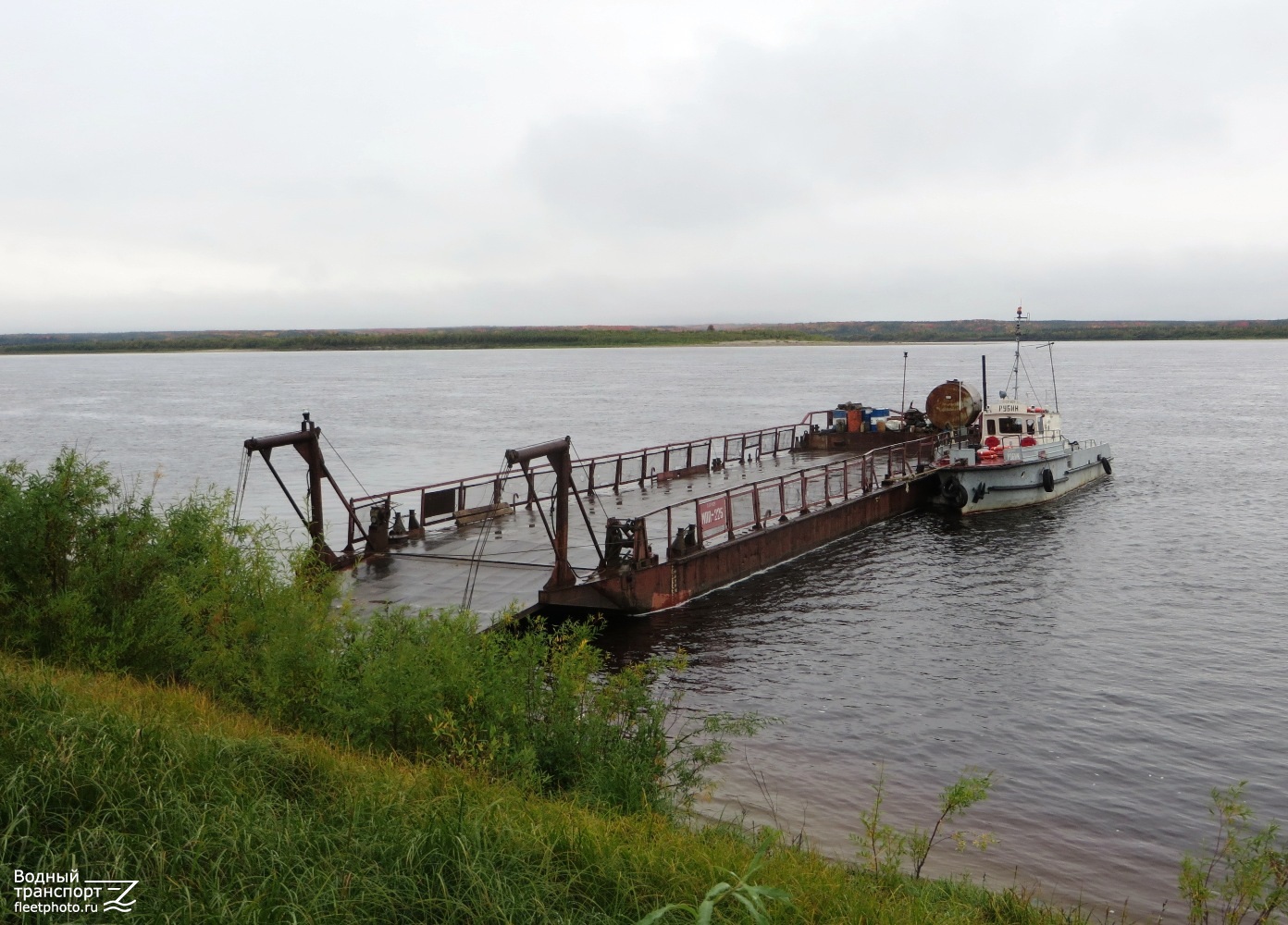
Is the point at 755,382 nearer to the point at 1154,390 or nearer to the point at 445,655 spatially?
the point at 1154,390

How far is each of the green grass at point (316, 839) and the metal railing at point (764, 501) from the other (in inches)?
475

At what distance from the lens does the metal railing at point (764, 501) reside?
21188 mm

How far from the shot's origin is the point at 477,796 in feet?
23.3

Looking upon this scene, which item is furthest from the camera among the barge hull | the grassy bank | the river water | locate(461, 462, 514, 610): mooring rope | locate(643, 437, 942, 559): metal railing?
locate(643, 437, 942, 559): metal railing

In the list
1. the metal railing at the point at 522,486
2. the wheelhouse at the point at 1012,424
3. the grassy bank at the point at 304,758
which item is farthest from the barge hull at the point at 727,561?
the grassy bank at the point at 304,758

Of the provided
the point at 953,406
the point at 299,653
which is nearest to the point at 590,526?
the point at 299,653

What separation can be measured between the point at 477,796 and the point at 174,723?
2.54m

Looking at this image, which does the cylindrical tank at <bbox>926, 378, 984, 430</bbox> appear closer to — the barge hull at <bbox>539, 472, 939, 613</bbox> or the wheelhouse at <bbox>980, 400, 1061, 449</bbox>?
the wheelhouse at <bbox>980, 400, 1061, 449</bbox>

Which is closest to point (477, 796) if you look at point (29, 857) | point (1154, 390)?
point (29, 857)

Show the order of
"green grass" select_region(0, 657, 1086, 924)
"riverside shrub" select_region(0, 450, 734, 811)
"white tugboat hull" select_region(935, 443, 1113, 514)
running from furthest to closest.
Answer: "white tugboat hull" select_region(935, 443, 1113, 514)
"riverside shrub" select_region(0, 450, 734, 811)
"green grass" select_region(0, 657, 1086, 924)

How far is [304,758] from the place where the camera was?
7.27m

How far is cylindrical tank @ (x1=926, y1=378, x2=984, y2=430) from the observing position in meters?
36.6

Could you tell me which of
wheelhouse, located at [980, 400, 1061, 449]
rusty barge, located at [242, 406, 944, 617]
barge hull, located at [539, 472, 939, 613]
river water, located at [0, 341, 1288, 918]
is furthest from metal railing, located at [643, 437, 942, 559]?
wheelhouse, located at [980, 400, 1061, 449]

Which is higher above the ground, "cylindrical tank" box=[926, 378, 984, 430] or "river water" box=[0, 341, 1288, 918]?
"cylindrical tank" box=[926, 378, 984, 430]
